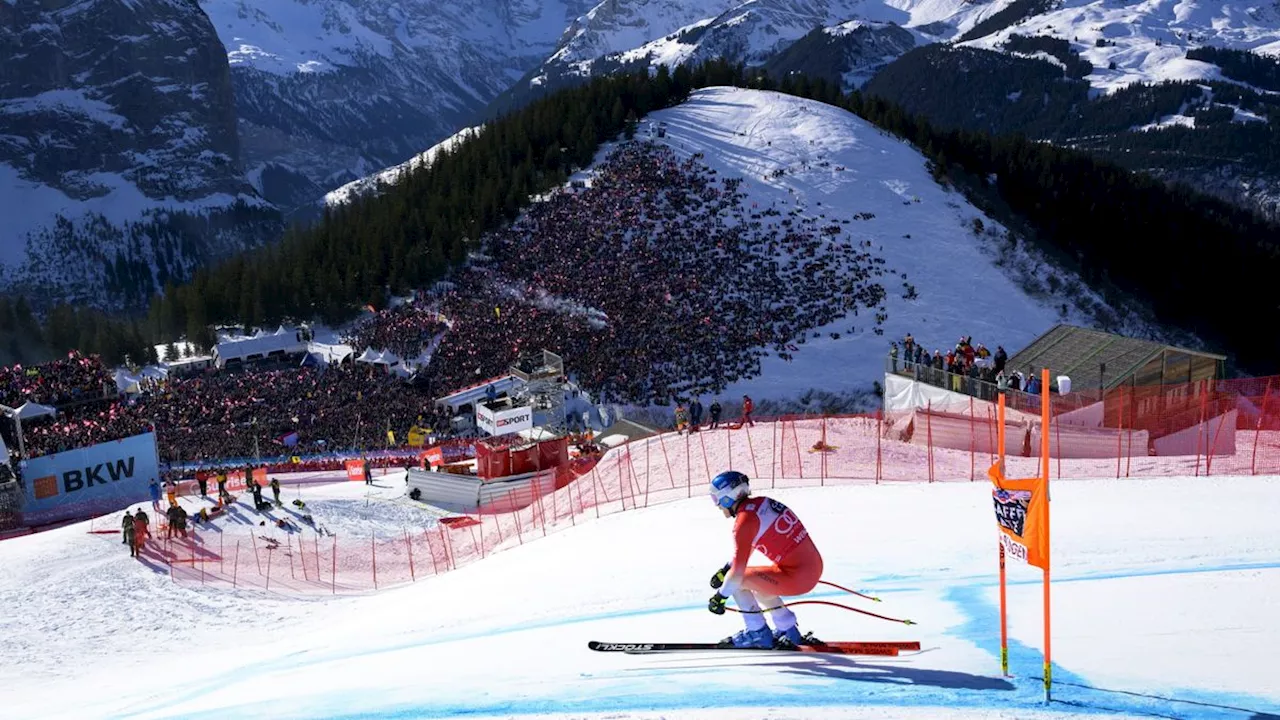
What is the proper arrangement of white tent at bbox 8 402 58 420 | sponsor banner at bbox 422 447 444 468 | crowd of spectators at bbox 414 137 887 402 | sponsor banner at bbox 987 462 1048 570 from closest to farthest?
1. sponsor banner at bbox 987 462 1048 570
2. white tent at bbox 8 402 58 420
3. sponsor banner at bbox 422 447 444 468
4. crowd of spectators at bbox 414 137 887 402

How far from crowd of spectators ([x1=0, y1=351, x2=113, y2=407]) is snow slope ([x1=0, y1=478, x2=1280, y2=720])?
69.5ft

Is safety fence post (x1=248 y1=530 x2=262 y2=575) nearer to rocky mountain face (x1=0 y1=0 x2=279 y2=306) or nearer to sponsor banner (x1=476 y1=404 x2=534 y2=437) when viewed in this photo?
sponsor banner (x1=476 y1=404 x2=534 y2=437)

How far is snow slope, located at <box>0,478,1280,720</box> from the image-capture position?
29.2 feet

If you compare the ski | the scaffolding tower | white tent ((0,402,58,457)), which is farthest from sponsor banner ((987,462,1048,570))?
white tent ((0,402,58,457))

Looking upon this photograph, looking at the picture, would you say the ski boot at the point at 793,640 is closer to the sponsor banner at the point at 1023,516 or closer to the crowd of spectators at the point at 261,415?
the sponsor banner at the point at 1023,516

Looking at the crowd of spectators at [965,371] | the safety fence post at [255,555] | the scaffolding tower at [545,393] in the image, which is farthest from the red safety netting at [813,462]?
the scaffolding tower at [545,393]

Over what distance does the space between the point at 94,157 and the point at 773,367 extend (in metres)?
170

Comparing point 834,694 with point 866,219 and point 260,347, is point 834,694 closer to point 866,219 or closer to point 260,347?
point 260,347

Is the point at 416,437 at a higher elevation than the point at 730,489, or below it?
below

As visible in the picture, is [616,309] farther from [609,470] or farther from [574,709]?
[574,709]

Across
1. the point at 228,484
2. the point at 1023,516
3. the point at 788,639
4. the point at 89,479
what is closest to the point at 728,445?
the point at 788,639

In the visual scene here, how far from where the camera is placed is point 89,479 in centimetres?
3303

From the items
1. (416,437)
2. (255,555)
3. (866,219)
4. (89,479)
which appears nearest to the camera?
(255,555)

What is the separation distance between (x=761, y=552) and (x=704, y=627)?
7.23ft
